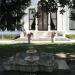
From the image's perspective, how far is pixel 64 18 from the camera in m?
33.0

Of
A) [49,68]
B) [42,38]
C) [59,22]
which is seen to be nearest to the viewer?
[49,68]

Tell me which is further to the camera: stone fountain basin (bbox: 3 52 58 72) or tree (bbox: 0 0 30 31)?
tree (bbox: 0 0 30 31)

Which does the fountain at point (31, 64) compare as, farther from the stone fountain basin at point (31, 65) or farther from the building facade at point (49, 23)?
the building facade at point (49, 23)

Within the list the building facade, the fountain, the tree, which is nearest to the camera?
the fountain

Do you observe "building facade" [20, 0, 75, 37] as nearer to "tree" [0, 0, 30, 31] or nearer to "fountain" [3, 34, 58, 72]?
"tree" [0, 0, 30, 31]

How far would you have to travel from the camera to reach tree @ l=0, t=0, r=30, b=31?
14.6 meters

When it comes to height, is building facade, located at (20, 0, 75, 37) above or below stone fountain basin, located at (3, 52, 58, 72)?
above

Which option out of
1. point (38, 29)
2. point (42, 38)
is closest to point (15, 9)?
point (42, 38)

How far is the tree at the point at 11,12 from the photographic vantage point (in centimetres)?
1456

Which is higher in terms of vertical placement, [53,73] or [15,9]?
[15,9]

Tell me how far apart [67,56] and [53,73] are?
467cm

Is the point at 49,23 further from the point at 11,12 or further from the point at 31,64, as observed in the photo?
the point at 31,64

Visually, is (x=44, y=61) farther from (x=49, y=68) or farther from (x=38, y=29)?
(x=38, y=29)

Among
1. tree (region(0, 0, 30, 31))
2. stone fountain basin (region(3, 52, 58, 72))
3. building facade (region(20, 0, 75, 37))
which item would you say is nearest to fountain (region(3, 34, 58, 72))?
stone fountain basin (region(3, 52, 58, 72))
